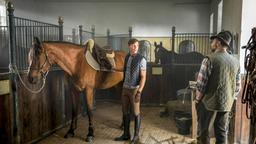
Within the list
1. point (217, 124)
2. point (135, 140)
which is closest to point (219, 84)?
point (217, 124)

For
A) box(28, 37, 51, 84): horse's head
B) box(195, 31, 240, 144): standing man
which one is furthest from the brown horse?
box(195, 31, 240, 144): standing man

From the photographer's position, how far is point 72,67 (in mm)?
3438

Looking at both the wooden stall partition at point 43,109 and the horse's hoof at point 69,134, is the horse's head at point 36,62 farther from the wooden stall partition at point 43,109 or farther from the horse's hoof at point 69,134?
the horse's hoof at point 69,134

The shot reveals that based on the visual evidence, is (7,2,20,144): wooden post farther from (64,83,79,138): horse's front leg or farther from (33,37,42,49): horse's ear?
(64,83,79,138): horse's front leg

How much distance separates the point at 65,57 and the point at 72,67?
169 millimetres

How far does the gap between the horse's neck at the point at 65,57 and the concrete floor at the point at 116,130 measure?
0.99m

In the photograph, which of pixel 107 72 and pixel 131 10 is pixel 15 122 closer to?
pixel 107 72

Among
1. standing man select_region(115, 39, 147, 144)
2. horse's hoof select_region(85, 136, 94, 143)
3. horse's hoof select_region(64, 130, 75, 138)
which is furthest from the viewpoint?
horse's hoof select_region(64, 130, 75, 138)

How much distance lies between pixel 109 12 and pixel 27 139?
650 cm

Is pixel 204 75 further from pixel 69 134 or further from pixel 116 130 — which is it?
pixel 69 134

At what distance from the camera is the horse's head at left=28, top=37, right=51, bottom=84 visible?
3.01m

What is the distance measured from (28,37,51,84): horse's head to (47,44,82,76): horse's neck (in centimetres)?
16

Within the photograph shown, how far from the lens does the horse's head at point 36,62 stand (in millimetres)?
3013

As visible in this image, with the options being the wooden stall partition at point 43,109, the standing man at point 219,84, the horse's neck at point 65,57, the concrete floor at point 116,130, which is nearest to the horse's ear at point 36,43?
the horse's neck at point 65,57
